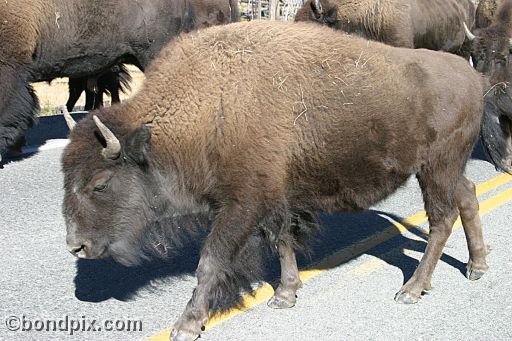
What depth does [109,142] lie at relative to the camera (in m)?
4.09

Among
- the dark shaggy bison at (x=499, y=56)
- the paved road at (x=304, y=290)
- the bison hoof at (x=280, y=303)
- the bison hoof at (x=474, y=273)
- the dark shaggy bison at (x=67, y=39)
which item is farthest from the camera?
the dark shaggy bison at (x=499, y=56)

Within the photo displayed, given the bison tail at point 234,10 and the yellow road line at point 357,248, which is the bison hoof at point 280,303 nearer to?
the yellow road line at point 357,248

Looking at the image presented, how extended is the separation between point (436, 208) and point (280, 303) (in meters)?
1.25

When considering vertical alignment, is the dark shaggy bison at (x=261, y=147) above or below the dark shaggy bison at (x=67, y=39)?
above

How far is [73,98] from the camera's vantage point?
11203 millimetres

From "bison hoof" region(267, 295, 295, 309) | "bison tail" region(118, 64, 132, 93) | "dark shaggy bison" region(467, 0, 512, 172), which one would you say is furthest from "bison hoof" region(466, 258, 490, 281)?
"bison tail" region(118, 64, 132, 93)

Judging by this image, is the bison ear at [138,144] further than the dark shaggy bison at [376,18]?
No

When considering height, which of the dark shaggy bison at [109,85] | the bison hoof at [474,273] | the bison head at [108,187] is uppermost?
the bison head at [108,187]

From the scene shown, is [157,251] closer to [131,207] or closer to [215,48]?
[131,207]

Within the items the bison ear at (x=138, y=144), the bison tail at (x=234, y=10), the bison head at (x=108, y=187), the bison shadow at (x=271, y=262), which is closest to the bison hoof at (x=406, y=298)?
the bison shadow at (x=271, y=262)

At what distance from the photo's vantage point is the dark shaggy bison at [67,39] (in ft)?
25.3

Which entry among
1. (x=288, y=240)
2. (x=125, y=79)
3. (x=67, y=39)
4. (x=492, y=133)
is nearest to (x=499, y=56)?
(x=492, y=133)

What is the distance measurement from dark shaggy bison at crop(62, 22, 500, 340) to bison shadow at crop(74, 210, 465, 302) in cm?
40

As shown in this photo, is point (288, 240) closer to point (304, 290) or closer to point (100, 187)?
point (304, 290)
